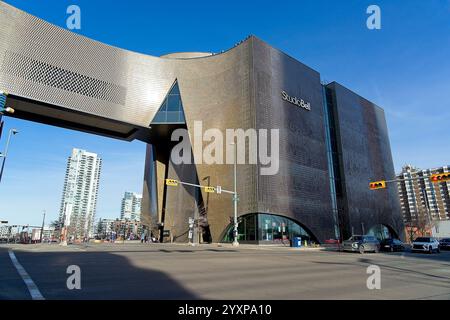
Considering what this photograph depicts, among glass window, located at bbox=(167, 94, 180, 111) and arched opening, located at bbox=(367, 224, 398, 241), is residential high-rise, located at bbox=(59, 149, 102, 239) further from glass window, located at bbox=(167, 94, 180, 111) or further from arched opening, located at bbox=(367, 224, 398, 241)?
arched opening, located at bbox=(367, 224, 398, 241)

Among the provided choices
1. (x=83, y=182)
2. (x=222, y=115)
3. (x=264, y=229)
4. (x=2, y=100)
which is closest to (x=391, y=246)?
(x=264, y=229)

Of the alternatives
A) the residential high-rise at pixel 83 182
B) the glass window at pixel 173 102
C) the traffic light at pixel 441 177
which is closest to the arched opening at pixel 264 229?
the traffic light at pixel 441 177

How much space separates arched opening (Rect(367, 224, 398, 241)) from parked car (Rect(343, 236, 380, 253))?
34966 mm

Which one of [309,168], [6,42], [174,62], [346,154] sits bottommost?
[309,168]

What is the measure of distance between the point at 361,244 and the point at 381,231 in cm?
4287

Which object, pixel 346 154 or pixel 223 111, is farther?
pixel 346 154

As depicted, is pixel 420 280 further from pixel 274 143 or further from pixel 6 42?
pixel 6 42

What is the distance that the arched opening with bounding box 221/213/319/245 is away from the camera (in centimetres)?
4112

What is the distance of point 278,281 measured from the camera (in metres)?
9.75

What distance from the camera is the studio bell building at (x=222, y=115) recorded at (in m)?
45.1

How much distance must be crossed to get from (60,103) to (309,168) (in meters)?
42.3

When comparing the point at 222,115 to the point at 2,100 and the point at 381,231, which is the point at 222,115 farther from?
the point at 381,231
